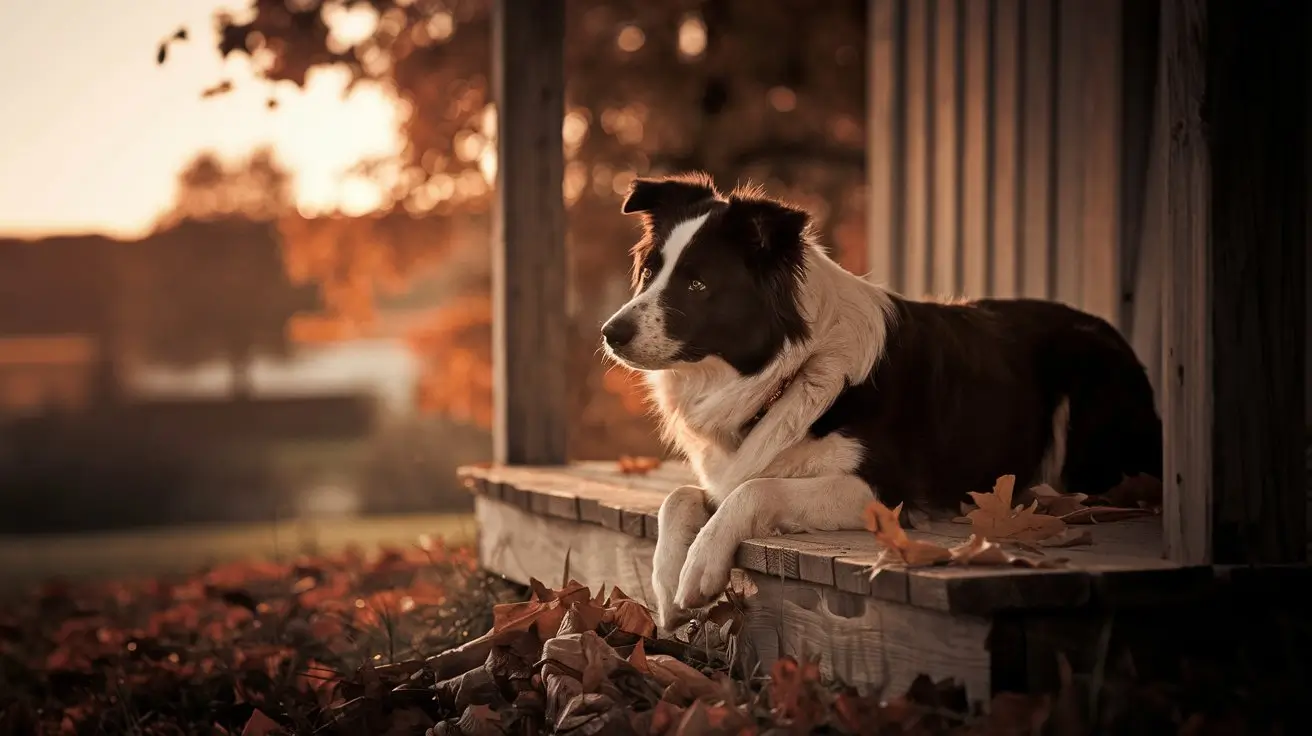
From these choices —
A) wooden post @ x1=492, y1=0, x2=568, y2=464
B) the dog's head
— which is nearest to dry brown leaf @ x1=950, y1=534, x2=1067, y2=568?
the dog's head

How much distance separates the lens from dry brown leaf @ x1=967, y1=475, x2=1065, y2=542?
3152 millimetres

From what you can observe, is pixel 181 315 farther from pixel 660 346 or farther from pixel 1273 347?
pixel 1273 347

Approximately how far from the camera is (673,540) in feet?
11.6

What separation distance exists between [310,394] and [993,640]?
504 inches

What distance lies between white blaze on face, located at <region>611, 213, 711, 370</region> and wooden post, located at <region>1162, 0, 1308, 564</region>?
1339mm

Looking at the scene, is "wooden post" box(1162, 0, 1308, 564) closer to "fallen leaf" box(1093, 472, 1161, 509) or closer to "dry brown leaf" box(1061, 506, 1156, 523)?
"dry brown leaf" box(1061, 506, 1156, 523)

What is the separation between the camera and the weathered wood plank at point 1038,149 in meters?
5.72

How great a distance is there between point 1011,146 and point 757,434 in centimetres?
290

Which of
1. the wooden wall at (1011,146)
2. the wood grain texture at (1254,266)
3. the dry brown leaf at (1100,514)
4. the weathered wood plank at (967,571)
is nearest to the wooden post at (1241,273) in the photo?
the wood grain texture at (1254,266)

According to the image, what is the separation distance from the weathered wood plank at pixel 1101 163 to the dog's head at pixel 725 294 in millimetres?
2064

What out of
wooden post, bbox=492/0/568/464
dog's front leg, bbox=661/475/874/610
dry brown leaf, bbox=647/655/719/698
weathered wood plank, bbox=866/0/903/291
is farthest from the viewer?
weathered wood plank, bbox=866/0/903/291

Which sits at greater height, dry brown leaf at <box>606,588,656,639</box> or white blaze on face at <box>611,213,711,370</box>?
white blaze on face at <box>611,213,711,370</box>

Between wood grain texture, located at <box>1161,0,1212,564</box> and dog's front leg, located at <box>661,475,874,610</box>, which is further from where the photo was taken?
dog's front leg, located at <box>661,475,874,610</box>

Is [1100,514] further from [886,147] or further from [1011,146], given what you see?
[886,147]
